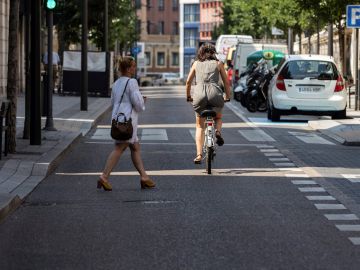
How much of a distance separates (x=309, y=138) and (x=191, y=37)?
152 meters

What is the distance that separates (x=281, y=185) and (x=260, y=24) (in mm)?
63631

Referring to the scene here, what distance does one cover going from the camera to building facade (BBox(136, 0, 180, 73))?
172 metres

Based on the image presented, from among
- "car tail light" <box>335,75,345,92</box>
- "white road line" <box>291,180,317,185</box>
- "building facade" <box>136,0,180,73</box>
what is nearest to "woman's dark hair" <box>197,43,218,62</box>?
"white road line" <box>291,180,317,185</box>

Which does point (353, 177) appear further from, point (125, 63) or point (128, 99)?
point (125, 63)

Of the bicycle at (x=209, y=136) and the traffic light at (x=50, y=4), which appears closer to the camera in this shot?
the bicycle at (x=209, y=136)

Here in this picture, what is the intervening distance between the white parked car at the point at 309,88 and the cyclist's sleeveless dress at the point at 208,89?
43.1 ft

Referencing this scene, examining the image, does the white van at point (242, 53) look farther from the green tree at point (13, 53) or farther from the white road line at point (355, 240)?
the white road line at point (355, 240)

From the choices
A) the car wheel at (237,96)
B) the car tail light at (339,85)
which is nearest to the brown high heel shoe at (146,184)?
the car tail light at (339,85)

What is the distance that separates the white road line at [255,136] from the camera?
22.5 meters

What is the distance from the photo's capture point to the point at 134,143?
13.9 metres

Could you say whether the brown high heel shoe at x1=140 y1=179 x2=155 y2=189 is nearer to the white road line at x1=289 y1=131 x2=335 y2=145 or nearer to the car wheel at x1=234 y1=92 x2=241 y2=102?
the white road line at x1=289 y1=131 x2=335 y2=145

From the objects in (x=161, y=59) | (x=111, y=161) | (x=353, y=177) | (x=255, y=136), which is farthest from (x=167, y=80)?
(x=111, y=161)

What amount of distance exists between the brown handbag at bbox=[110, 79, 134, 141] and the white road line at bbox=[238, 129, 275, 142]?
8.79 metres

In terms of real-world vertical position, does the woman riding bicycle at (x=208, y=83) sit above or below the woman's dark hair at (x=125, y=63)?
below
